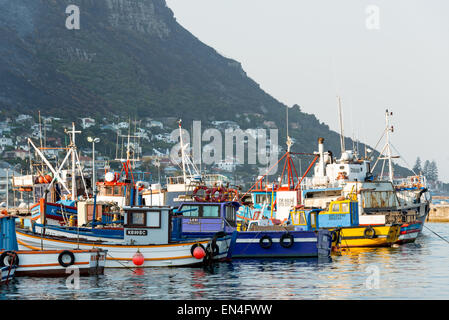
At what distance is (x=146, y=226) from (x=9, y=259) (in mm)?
8016

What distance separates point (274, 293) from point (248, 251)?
14049mm

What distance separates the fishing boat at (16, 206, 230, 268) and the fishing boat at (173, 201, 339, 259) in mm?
4076

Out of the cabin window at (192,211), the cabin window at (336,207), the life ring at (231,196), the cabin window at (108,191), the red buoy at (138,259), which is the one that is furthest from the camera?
the cabin window at (108,191)

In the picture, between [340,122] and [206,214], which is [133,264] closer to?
[206,214]

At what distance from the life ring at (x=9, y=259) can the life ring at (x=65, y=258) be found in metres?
2.13

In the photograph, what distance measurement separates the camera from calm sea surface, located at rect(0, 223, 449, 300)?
31531 millimetres

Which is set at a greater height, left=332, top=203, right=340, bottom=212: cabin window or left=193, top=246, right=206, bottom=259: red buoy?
left=332, top=203, right=340, bottom=212: cabin window

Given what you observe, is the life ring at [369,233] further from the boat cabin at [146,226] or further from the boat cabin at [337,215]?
the boat cabin at [146,226]

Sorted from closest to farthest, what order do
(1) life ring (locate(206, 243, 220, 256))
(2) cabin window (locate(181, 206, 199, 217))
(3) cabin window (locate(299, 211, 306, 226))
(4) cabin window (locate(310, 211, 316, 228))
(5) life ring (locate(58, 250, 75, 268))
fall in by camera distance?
1. (5) life ring (locate(58, 250, 75, 268))
2. (1) life ring (locate(206, 243, 220, 256))
3. (2) cabin window (locate(181, 206, 199, 217))
4. (4) cabin window (locate(310, 211, 316, 228))
5. (3) cabin window (locate(299, 211, 306, 226))

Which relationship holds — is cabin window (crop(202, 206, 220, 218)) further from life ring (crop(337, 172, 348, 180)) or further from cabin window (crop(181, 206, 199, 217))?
life ring (crop(337, 172, 348, 180))

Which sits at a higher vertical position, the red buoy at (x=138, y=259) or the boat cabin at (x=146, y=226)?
the boat cabin at (x=146, y=226)

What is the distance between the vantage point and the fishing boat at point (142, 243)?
39.7 metres

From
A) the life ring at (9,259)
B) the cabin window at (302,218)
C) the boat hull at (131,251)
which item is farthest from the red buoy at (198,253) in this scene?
the cabin window at (302,218)

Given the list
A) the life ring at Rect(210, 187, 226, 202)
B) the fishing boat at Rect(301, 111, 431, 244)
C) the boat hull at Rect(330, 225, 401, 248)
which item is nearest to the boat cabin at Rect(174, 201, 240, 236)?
the life ring at Rect(210, 187, 226, 202)
